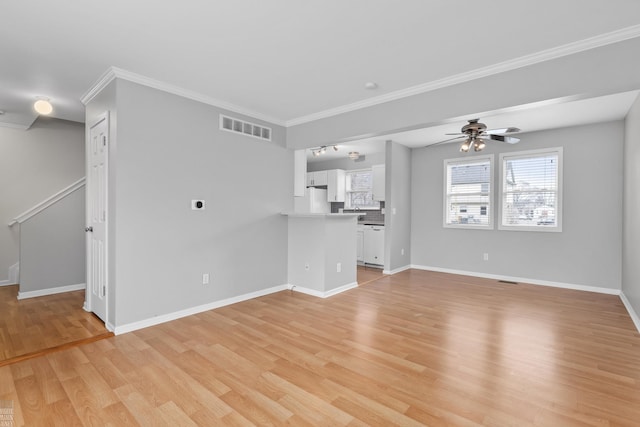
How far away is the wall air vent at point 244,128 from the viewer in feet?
13.0

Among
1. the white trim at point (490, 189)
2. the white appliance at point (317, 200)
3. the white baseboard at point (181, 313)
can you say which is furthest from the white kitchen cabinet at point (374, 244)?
the white baseboard at point (181, 313)

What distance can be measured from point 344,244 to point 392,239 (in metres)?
1.66

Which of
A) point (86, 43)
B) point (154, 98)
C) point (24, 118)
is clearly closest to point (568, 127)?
point (154, 98)

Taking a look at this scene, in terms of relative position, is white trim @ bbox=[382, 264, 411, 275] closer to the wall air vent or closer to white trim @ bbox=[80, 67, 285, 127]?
the wall air vent

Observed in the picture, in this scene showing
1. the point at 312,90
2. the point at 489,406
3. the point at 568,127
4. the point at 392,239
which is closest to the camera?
the point at 489,406

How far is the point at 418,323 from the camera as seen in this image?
3381 mm

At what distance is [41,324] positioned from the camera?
3248mm

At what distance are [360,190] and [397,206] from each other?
1585mm

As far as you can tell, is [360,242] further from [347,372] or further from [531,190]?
[347,372]

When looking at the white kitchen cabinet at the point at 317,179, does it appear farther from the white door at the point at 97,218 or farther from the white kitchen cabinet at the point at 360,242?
the white door at the point at 97,218

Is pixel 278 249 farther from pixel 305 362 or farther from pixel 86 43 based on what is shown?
pixel 86 43

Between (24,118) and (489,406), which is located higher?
(24,118)

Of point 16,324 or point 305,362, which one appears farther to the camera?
point 16,324

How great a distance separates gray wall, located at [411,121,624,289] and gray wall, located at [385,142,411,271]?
0.95 m
